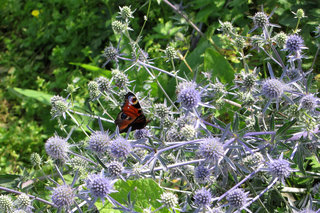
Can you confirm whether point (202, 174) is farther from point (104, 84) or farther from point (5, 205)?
point (5, 205)

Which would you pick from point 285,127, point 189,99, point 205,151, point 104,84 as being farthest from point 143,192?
point 285,127

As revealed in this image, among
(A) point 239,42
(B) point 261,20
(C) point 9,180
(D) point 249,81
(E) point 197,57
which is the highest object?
(B) point 261,20

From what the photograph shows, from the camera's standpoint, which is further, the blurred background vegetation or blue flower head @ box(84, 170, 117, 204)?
the blurred background vegetation

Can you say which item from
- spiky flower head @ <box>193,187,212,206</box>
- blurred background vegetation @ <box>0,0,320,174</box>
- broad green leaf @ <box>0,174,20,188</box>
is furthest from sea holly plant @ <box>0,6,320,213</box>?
blurred background vegetation @ <box>0,0,320,174</box>

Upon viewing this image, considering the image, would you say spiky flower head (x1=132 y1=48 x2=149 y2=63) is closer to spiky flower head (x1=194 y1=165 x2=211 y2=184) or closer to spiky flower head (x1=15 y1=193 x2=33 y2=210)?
spiky flower head (x1=194 y1=165 x2=211 y2=184)

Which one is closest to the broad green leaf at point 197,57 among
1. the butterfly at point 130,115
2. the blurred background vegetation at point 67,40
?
the blurred background vegetation at point 67,40

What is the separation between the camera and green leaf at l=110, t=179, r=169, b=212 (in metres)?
2.46

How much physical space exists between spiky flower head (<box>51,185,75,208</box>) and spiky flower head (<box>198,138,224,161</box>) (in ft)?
2.82

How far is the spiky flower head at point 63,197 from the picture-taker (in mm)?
2186

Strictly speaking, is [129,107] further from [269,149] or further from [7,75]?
[7,75]

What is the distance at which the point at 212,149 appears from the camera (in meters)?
2.11

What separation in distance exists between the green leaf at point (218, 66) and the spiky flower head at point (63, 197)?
1653 millimetres

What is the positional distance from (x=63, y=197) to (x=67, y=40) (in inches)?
117

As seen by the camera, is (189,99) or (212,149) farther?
(189,99)
